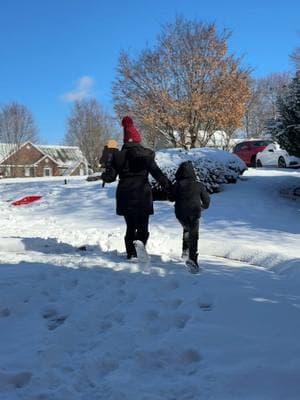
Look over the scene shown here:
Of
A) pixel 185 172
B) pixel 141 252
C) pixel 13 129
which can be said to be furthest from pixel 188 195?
pixel 13 129

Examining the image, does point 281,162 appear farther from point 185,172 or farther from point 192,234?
point 192,234

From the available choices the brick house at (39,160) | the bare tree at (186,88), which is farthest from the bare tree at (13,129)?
the bare tree at (186,88)

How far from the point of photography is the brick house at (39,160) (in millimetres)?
54094

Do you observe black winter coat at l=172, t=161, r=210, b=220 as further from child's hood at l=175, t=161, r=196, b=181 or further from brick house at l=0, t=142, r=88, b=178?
brick house at l=0, t=142, r=88, b=178

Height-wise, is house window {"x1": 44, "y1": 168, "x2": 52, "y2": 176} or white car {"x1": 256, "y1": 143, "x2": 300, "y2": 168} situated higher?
white car {"x1": 256, "y1": 143, "x2": 300, "y2": 168}

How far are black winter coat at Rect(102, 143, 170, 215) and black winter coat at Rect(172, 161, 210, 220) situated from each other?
0.72ft

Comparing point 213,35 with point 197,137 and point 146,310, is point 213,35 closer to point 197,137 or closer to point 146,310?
point 197,137

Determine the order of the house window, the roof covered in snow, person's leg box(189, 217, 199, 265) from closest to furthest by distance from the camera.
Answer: person's leg box(189, 217, 199, 265)
the roof covered in snow
the house window

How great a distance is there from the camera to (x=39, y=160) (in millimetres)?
60562

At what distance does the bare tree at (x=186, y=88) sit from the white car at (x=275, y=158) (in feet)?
7.10

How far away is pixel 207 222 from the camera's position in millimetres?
10430

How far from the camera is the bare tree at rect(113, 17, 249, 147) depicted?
2339cm

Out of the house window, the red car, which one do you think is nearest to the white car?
the red car

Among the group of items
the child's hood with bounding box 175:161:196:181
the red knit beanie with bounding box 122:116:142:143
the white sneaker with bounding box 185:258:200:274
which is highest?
the red knit beanie with bounding box 122:116:142:143
